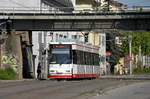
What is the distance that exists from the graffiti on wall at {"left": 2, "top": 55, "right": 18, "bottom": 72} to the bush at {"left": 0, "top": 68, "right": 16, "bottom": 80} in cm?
100

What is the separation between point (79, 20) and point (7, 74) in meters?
10.9

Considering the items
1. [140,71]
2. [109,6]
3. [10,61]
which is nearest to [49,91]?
[10,61]

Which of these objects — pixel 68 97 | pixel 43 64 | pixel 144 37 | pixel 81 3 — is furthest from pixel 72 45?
pixel 144 37

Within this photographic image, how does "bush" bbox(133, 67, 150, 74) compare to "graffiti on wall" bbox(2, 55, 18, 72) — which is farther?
"bush" bbox(133, 67, 150, 74)

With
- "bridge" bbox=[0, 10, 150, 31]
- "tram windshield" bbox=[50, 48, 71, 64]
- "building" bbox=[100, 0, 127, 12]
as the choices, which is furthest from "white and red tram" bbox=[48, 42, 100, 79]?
"building" bbox=[100, 0, 127, 12]

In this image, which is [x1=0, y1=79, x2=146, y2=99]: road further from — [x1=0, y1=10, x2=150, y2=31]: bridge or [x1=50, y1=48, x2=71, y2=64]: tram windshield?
[x1=0, y1=10, x2=150, y2=31]: bridge

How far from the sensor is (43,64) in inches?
3017

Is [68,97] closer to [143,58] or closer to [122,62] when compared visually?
[122,62]

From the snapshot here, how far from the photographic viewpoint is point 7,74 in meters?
60.1

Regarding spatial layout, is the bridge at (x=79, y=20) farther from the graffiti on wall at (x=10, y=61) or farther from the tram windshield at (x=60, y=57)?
the tram windshield at (x=60, y=57)

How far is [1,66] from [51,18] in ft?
24.1

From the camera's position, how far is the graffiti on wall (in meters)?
63.5

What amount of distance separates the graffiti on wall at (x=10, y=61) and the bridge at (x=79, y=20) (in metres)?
3.92

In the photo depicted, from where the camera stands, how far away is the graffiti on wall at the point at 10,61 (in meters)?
63.5
